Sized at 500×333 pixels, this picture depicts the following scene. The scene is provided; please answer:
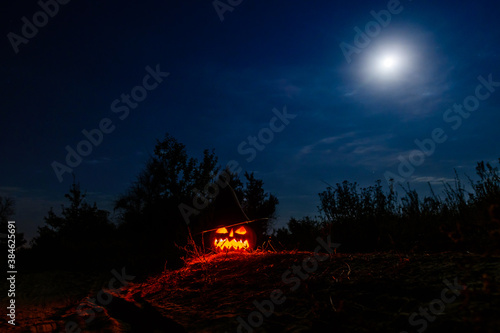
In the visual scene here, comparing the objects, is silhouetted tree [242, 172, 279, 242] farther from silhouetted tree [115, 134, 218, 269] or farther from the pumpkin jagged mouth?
the pumpkin jagged mouth

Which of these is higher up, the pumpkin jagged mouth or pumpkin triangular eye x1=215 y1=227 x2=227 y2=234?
pumpkin triangular eye x1=215 y1=227 x2=227 y2=234

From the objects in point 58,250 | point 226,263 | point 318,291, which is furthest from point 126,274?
point 318,291

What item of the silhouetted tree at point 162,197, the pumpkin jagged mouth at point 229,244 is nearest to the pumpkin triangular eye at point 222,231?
the pumpkin jagged mouth at point 229,244

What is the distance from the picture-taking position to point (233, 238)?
718 cm

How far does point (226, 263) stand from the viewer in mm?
4422

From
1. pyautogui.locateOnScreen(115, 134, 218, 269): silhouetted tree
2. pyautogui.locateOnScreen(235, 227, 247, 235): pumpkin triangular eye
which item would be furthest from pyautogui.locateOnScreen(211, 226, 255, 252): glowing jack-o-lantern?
pyautogui.locateOnScreen(115, 134, 218, 269): silhouetted tree

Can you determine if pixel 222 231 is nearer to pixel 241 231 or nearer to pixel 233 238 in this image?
pixel 233 238

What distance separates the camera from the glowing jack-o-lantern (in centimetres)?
701

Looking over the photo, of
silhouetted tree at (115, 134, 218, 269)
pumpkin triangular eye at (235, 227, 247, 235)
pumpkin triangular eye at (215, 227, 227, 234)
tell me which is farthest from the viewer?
silhouetted tree at (115, 134, 218, 269)

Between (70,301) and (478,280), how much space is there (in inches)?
194

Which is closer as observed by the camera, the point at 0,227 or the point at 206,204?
the point at 206,204

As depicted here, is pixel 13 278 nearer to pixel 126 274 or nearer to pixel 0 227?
pixel 126 274

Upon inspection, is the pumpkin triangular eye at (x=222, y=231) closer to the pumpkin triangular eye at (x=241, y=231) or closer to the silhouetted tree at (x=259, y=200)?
the pumpkin triangular eye at (x=241, y=231)

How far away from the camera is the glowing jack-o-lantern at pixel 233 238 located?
23.0 feet
